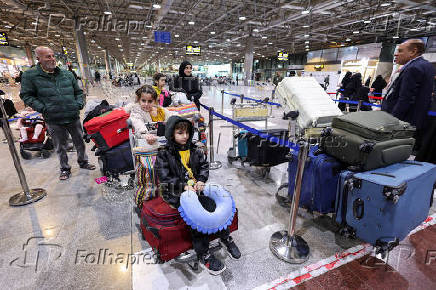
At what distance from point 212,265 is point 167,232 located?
49cm

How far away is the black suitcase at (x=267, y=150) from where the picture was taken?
3.22m

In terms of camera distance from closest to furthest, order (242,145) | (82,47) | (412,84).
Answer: (412,84) < (242,145) < (82,47)

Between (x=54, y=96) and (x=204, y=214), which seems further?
(x=54, y=96)

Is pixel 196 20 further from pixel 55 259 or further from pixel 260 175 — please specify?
pixel 55 259

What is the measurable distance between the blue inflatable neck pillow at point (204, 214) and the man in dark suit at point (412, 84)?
8.07ft

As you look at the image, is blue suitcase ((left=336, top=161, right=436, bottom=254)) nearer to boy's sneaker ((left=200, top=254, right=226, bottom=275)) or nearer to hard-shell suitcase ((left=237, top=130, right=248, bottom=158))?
boy's sneaker ((left=200, top=254, right=226, bottom=275))

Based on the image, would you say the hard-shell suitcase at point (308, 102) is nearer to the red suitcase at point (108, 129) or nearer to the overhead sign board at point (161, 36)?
the red suitcase at point (108, 129)

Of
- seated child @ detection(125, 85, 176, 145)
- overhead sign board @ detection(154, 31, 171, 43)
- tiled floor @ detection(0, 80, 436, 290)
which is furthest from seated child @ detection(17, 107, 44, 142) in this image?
overhead sign board @ detection(154, 31, 171, 43)

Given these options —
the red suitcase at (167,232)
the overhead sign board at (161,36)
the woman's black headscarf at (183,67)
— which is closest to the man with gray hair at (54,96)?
the woman's black headscarf at (183,67)

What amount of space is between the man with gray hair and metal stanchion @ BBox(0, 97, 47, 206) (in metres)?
0.37

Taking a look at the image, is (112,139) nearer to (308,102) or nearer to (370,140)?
(308,102)

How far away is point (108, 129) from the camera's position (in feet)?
9.26

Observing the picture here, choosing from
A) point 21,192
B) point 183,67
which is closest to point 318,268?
point 21,192

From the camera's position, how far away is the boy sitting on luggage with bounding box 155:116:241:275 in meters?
1.82
